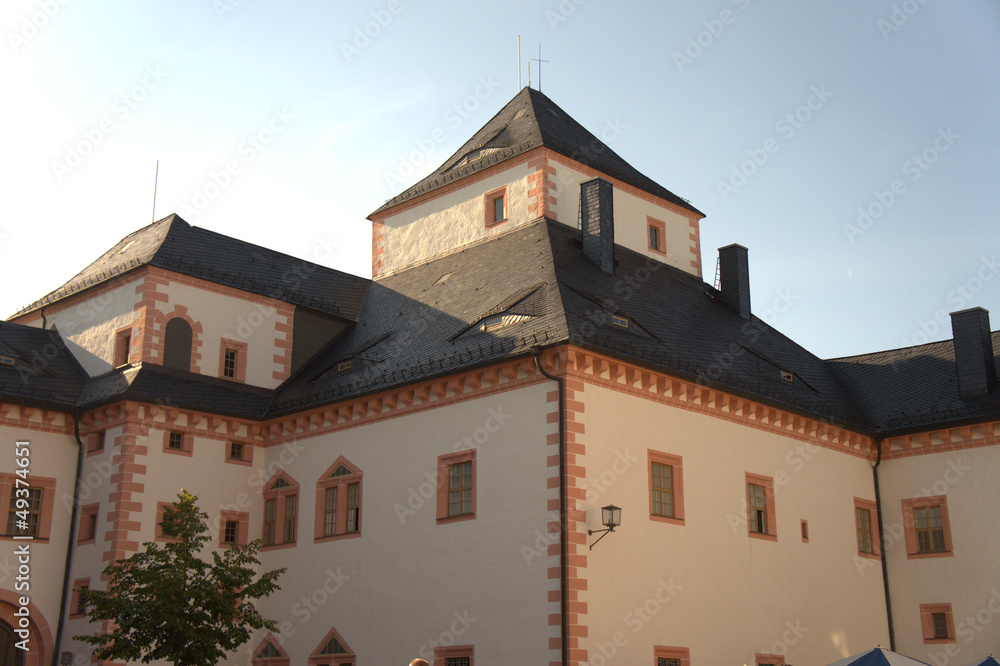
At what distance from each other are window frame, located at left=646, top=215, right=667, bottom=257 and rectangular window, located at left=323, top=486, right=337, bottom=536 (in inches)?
452

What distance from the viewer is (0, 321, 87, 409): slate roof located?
24.8 metres

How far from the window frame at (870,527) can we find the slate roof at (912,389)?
1879mm

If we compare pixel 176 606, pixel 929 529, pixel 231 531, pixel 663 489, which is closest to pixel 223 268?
pixel 231 531

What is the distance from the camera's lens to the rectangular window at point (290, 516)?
25359 millimetres

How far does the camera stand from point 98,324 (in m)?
27.4

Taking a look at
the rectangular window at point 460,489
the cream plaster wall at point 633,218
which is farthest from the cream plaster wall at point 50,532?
the cream plaster wall at point 633,218

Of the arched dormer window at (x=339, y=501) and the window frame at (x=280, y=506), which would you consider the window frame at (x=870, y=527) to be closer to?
the arched dormer window at (x=339, y=501)

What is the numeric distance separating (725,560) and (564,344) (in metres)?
6.05

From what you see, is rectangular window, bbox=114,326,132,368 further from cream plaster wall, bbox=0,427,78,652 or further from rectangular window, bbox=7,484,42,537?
rectangular window, bbox=7,484,42,537

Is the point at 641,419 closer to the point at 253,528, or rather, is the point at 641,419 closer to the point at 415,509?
the point at 415,509

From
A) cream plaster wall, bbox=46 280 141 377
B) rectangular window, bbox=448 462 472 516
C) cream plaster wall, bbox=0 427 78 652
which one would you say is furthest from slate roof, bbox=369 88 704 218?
cream plaster wall, bbox=0 427 78 652

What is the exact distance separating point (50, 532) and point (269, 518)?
15.8 feet

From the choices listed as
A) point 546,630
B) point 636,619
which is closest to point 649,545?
point 636,619

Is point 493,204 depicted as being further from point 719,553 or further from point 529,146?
point 719,553
